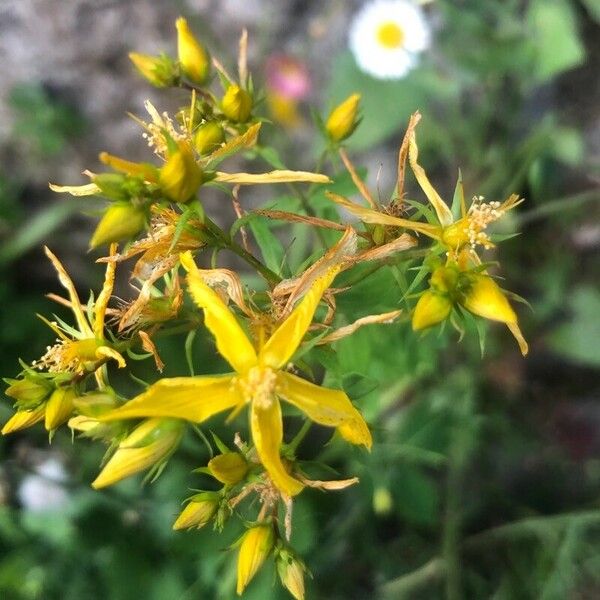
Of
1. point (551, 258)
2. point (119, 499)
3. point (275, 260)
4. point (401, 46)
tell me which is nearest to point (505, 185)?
Answer: point (551, 258)

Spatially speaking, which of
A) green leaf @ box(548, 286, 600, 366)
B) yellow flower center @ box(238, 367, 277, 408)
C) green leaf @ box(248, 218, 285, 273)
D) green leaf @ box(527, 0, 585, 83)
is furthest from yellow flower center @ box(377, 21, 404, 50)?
yellow flower center @ box(238, 367, 277, 408)

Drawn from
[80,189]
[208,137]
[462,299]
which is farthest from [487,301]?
[80,189]

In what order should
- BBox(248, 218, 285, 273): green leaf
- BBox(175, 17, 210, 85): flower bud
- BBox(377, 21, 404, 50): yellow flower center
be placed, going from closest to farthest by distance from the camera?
BBox(248, 218, 285, 273): green leaf, BBox(175, 17, 210, 85): flower bud, BBox(377, 21, 404, 50): yellow flower center

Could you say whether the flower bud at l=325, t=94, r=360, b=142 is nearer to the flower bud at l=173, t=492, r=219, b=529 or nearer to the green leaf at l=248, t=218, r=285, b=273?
the green leaf at l=248, t=218, r=285, b=273

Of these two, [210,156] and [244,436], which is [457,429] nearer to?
[244,436]

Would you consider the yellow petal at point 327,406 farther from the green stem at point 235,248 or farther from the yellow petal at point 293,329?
the green stem at point 235,248

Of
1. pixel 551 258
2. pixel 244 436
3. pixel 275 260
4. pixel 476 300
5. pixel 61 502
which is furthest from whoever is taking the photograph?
pixel 551 258
